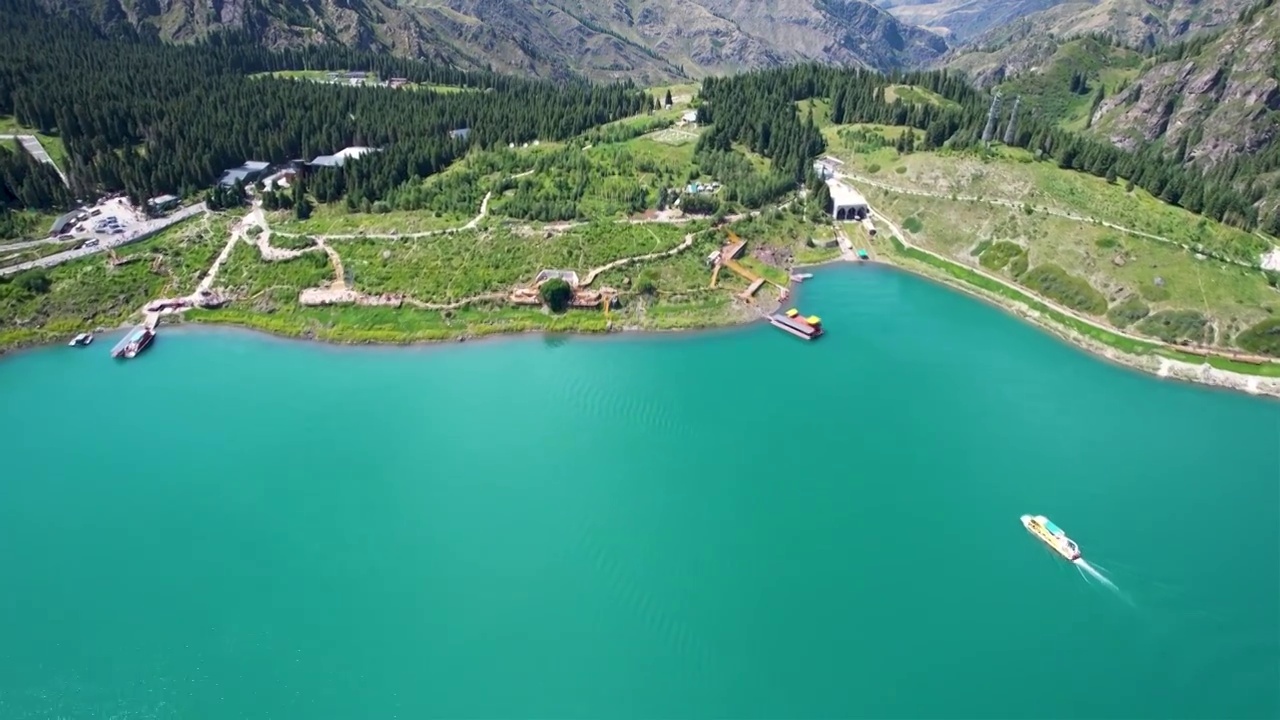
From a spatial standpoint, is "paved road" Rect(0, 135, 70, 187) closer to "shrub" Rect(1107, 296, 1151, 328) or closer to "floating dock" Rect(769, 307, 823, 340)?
"floating dock" Rect(769, 307, 823, 340)

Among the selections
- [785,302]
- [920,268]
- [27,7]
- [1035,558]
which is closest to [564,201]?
[785,302]

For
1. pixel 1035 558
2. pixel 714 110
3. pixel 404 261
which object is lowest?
pixel 1035 558

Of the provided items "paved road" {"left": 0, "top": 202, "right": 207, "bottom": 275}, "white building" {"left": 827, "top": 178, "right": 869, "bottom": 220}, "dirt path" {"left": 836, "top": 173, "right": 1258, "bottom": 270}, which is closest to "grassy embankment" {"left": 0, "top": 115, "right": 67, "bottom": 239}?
"paved road" {"left": 0, "top": 202, "right": 207, "bottom": 275}

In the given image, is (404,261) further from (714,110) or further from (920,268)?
(714,110)

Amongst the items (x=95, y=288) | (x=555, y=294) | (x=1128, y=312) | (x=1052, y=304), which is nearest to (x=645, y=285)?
(x=555, y=294)

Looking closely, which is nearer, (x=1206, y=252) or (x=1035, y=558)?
(x=1035, y=558)

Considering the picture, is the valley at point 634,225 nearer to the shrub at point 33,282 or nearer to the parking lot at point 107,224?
the shrub at point 33,282

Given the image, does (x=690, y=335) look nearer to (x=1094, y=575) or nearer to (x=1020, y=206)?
(x=1094, y=575)
